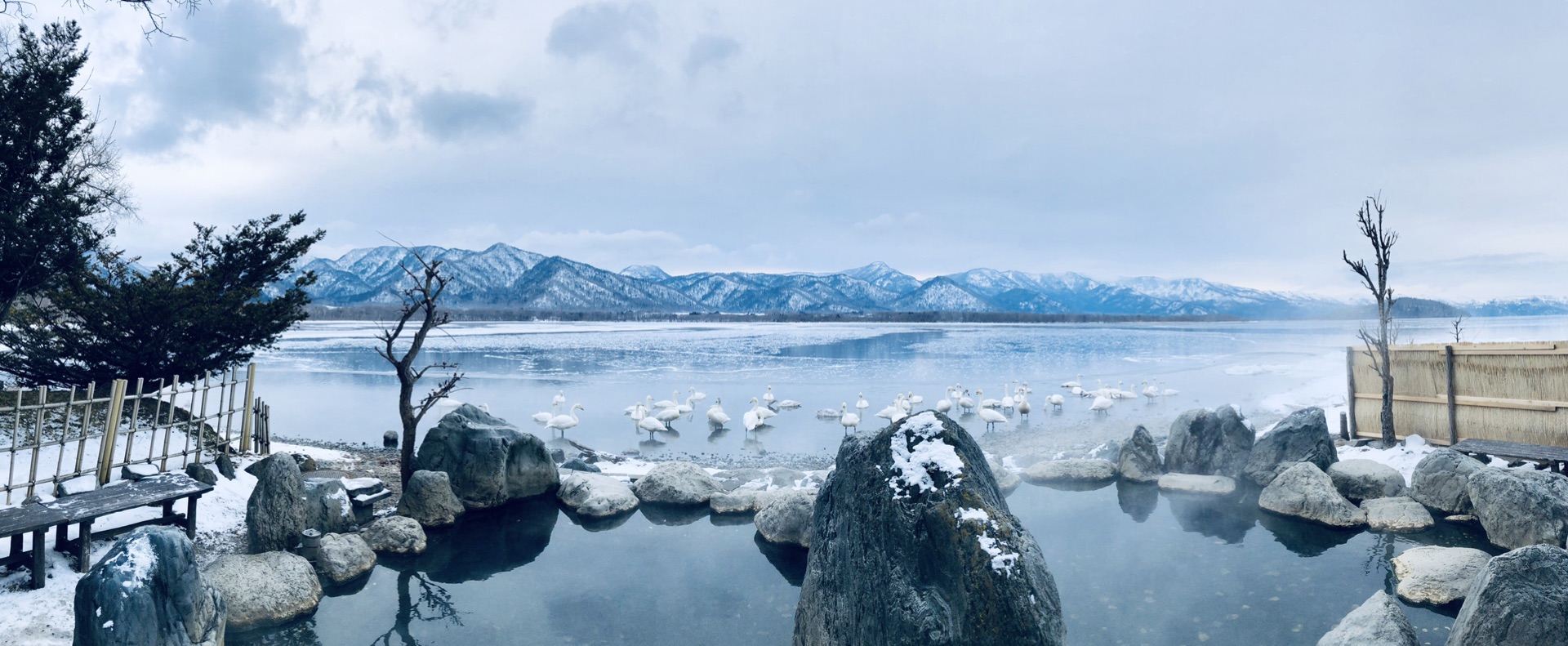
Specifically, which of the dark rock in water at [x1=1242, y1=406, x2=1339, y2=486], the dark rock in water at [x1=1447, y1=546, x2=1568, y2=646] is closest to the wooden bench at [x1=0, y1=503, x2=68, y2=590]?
the dark rock in water at [x1=1447, y1=546, x2=1568, y2=646]

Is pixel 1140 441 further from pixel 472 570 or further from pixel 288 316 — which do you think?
pixel 288 316

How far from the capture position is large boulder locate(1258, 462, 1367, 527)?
9.45 m

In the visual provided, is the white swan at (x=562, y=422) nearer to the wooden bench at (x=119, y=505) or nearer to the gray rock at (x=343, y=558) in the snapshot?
the gray rock at (x=343, y=558)

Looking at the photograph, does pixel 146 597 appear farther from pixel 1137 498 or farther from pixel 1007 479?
pixel 1137 498

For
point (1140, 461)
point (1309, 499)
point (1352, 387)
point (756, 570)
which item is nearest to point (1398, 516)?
point (1309, 499)

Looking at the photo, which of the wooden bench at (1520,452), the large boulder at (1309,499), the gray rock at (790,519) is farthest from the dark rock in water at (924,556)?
the wooden bench at (1520,452)

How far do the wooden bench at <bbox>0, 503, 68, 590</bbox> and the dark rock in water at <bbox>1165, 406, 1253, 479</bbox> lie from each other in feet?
46.9

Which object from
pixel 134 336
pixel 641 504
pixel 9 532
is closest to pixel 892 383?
pixel 641 504

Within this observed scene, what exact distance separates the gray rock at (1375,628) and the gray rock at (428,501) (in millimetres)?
9716

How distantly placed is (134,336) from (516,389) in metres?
15.2

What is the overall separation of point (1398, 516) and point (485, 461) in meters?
12.3

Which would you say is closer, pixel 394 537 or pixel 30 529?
pixel 30 529

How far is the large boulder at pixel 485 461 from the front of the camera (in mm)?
10758

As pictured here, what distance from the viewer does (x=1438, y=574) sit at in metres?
7.08
